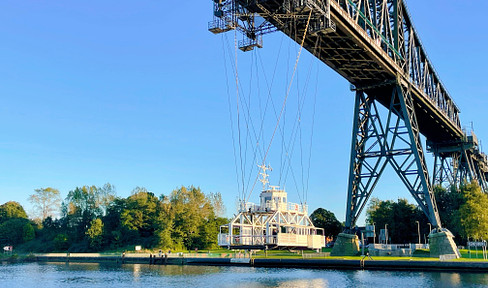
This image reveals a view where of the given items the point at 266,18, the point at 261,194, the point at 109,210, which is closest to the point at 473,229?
the point at 261,194

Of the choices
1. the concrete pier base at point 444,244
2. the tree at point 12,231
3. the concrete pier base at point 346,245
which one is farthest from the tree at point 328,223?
the tree at point 12,231

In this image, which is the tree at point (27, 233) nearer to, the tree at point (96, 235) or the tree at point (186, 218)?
the tree at point (96, 235)

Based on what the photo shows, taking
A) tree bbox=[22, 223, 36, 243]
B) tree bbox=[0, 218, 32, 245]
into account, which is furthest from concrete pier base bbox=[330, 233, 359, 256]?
tree bbox=[0, 218, 32, 245]

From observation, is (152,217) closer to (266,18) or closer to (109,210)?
(109,210)

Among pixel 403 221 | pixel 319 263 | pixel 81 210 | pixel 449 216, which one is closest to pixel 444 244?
pixel 319 263

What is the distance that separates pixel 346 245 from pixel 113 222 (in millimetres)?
83111

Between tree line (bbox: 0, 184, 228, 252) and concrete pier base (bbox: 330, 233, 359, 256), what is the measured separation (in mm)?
59531

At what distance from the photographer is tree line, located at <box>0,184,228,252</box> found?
11256 cm

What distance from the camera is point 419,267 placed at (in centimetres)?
4934

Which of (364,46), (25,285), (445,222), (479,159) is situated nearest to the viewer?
(364,46)

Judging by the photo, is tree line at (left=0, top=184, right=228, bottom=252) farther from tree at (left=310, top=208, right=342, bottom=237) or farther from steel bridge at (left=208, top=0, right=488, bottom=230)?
steel bridge at (left=208, top=0, right=488, bottom=230)

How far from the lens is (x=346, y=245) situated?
54.8m

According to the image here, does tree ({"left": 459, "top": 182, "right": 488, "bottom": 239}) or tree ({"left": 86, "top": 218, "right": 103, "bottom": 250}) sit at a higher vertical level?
tree ({"left": 459, "top": 182, "right": 488, "bottom": 239})

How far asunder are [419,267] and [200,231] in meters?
70.7
